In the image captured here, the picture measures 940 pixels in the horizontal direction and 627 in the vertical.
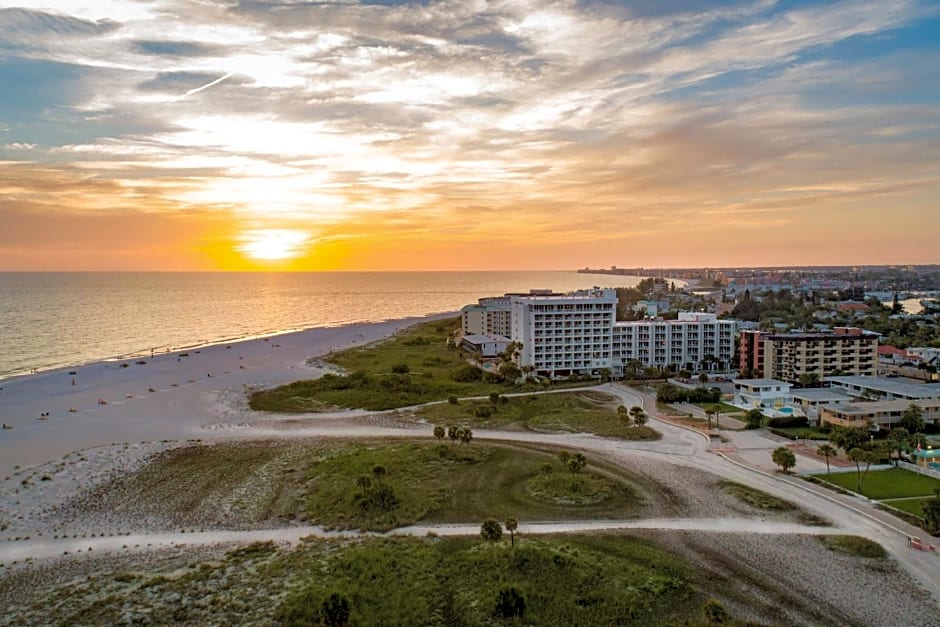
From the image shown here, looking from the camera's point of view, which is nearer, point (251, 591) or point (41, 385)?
point (251, 591)

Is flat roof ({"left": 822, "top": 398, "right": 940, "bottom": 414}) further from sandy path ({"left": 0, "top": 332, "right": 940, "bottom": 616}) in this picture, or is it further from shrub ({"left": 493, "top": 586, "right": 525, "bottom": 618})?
shrub ({"left": 493, "top": 586, "right": 525, "bottom": 618})

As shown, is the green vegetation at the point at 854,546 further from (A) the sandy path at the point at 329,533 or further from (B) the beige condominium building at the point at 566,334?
(B) the beige condominium building at the point at 566,334

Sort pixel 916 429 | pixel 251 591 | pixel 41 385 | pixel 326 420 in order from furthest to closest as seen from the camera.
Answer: pixel 41 385 → pixel 326 420 → pixel 916 429 → pixel 251 591

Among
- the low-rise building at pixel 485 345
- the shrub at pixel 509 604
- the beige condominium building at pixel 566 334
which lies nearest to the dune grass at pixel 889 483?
the shrub at pixel 509 604

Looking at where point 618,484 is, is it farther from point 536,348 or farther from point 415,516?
point 536,348

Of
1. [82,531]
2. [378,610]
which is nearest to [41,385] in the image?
[82,531]

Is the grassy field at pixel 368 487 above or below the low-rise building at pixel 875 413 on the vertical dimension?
below

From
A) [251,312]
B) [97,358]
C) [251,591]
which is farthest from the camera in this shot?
[251,312]
